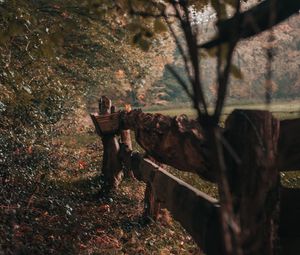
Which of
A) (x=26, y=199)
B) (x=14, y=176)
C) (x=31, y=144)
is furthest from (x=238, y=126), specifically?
(x=31, y=144)

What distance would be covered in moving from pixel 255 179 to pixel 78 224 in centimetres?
363

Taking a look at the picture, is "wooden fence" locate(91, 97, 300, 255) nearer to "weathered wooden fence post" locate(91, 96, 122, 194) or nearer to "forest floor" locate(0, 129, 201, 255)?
"forest floor" locate(0, 129, 201, 255)

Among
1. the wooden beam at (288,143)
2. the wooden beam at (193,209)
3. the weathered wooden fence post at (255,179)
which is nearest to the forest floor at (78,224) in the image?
the wooden beam at (193,209)

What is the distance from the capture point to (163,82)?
7388 cm

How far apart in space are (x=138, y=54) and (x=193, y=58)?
15548 mm

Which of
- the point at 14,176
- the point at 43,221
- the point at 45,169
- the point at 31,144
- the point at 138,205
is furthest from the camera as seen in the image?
the point at 31,144

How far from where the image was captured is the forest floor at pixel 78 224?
4598 millimetres

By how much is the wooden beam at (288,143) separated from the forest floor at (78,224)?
108 inches

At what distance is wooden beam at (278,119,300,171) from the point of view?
2594 mm

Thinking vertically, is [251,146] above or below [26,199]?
above

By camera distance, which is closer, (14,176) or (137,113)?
(137,113)

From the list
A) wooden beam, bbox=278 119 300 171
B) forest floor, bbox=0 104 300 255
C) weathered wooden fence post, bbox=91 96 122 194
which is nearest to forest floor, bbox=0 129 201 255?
forest floor, bbox=0 104 300 255

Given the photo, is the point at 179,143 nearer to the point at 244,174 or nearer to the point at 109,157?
the point at 244,174

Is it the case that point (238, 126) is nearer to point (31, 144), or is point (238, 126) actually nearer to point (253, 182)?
point (253, 182)
